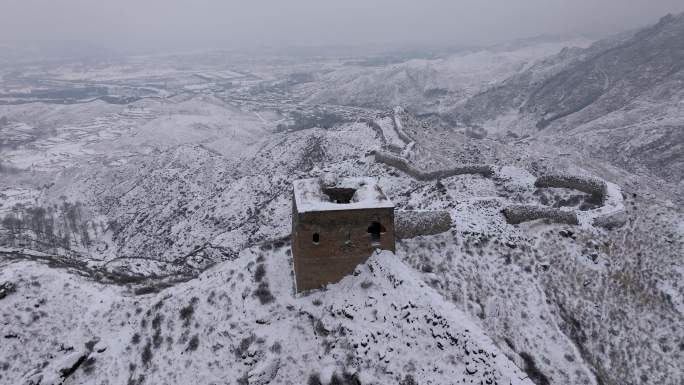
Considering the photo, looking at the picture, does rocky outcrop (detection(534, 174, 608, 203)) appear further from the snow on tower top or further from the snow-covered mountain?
the snow-covered mountain

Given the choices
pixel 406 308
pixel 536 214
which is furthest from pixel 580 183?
pixel 406 308

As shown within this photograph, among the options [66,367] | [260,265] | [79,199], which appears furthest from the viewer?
[79,199]

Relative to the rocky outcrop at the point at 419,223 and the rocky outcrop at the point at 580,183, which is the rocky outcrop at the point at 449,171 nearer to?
the rocky outcrop at the point at 580,183

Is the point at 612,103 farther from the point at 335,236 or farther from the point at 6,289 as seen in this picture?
the point at 6,289

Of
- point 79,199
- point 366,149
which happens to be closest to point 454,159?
point 366,149

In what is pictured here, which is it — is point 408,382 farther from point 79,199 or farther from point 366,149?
point 79,199

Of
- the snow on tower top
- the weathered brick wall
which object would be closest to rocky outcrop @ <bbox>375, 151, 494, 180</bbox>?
the snow on tower top
